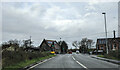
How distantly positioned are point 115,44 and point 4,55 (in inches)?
2969

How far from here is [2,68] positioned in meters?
11.6

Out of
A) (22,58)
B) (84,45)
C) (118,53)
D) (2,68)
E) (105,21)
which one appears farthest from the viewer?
(84,45)

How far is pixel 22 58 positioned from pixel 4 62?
17.1 feet

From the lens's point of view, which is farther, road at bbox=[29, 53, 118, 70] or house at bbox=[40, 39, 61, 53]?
house at bbox=[40, 39, 61, 53]

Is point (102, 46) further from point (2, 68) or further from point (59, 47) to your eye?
point (2, 68)

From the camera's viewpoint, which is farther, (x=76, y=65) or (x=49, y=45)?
(x=49, y=45)

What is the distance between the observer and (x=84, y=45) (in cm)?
10106

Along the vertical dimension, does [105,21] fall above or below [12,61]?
above

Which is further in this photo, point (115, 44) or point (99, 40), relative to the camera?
point (99, 40)

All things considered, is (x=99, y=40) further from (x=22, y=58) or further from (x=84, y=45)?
(x=22, y=58)

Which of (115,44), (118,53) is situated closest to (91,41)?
(115,44)

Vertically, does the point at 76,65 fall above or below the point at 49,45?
above

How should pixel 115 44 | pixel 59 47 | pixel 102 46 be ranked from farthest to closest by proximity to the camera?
pixel 59 47
pixel 102 46
pixel 115 44

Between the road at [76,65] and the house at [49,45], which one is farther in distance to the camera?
the house at [49,45]
